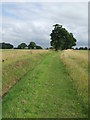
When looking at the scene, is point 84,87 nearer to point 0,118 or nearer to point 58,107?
point 58,107

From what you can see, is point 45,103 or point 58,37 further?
point 58,37

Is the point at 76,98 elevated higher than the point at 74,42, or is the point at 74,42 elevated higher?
the point at 74,42

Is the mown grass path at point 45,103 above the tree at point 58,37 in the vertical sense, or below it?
below

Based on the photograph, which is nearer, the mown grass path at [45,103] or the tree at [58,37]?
the mown grass path at [45,103]

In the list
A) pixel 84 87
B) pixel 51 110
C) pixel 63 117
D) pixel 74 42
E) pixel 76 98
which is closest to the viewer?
pixel 63 117

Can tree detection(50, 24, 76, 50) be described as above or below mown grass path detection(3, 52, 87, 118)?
above

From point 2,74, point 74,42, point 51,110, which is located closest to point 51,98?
point 51,110

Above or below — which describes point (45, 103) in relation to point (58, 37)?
below

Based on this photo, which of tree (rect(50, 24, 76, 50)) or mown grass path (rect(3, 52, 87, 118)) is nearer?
mown grass path (rect(3, 52, 87, 118))

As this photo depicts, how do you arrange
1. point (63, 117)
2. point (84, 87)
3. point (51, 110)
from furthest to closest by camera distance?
point (84, 87) < point (51, 110) < point (63, 117)

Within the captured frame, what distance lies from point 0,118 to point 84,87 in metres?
5.86

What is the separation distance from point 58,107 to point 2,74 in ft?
35.8

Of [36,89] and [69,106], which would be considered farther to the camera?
[36,89]

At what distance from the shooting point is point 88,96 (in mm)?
12312
